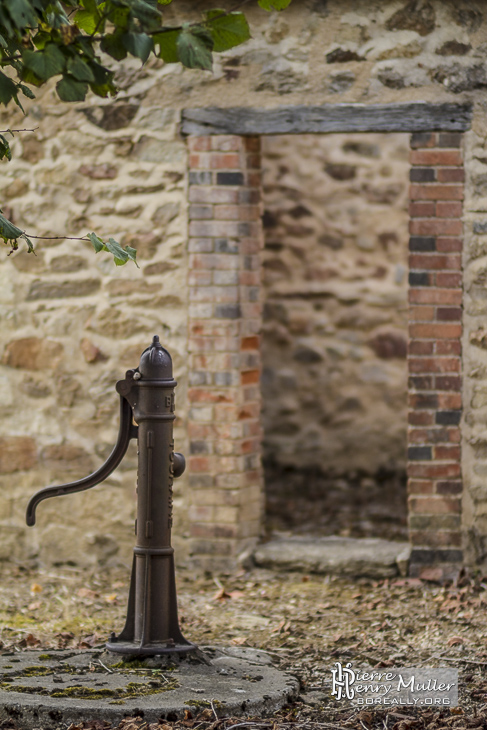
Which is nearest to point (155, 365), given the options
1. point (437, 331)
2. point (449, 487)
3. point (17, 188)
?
point (437, 331)

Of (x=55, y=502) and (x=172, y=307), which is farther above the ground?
(x=172, y=307)

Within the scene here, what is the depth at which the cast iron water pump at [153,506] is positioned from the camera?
3.23 meters

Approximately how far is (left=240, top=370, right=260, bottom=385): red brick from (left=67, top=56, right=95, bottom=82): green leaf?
231 cm

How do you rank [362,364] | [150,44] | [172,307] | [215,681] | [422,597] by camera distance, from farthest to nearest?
[362,364]
[172,307]
[422,597]
[215,681]
[150,44]

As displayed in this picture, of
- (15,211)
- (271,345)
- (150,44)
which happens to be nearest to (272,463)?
(271,345)

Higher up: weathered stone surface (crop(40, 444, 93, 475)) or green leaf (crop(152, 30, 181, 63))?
green leaf (crop(152, 30, 181, 63))

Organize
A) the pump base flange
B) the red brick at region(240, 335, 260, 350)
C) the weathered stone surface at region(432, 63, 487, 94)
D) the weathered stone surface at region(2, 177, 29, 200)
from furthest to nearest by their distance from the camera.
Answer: the weathered stone surface at region(2, 177, 29, 200), the red brick at region(240, 335, 260, 350), the weathered stone surface at region(432, 63, 487, 94), the pump base flange

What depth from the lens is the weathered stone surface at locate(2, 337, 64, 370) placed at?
4.71 meters

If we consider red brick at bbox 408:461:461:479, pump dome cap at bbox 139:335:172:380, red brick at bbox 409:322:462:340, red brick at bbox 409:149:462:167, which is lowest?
red brick at bbox 408:461:461:479

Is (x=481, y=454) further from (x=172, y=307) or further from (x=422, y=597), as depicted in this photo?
(x=172, y=307)

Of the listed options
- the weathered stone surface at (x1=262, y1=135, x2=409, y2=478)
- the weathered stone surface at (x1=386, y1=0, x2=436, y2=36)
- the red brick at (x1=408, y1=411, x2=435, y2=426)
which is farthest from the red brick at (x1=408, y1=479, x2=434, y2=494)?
the weathered stone surface at (x1=262, y1=135, x2=409, y2=478)

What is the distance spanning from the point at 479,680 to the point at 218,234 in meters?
2.26

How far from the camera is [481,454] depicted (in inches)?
174

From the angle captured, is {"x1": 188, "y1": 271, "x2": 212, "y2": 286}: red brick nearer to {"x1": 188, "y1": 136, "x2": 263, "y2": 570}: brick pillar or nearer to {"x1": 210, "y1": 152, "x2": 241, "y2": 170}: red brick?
{"x1": 188, "y1": 136, "x2": 263, "y2": 570}: brick pillar
